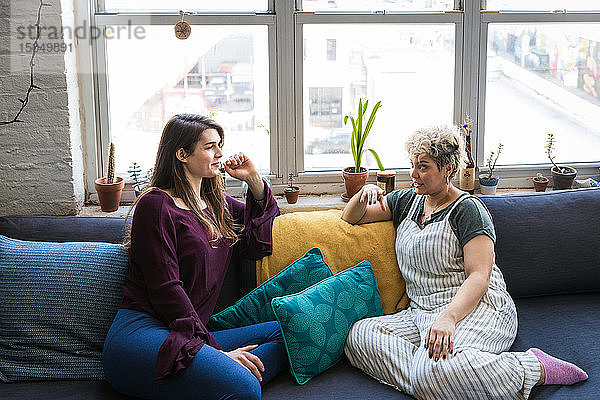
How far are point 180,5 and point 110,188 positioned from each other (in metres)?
0.85

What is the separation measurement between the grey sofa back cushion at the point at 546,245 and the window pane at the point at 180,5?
134 cm

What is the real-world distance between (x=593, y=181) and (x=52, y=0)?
2482mm

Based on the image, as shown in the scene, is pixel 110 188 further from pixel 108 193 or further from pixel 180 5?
pixel 180 5

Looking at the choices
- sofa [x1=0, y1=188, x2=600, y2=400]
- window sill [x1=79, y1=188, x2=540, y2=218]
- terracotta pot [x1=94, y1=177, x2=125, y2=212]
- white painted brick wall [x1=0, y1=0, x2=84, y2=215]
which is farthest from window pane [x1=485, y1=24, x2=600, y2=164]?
white painted brick wall [x1=0, y1=0, x2=84, y2=215]

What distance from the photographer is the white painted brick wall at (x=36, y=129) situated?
9.18ft

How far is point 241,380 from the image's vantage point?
206 centimetres

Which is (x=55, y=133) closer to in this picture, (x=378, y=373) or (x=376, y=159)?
(x=376, y=159)

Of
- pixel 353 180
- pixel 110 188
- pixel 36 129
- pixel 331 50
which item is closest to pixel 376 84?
pixel 331 50

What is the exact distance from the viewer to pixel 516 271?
109 inches

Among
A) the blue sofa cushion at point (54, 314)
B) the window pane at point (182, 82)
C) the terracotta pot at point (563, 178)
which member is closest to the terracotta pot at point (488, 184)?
the terracotta pot at point (563, 178)

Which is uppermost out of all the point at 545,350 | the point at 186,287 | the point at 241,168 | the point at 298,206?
the point at 241,168

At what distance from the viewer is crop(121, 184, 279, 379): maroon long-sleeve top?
6.97 ft

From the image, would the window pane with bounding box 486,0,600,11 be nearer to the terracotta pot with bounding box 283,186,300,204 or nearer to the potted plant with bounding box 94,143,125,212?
the terracotta pot with bounding box 283,186,300,204

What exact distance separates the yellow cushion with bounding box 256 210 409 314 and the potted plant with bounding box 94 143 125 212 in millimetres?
762
